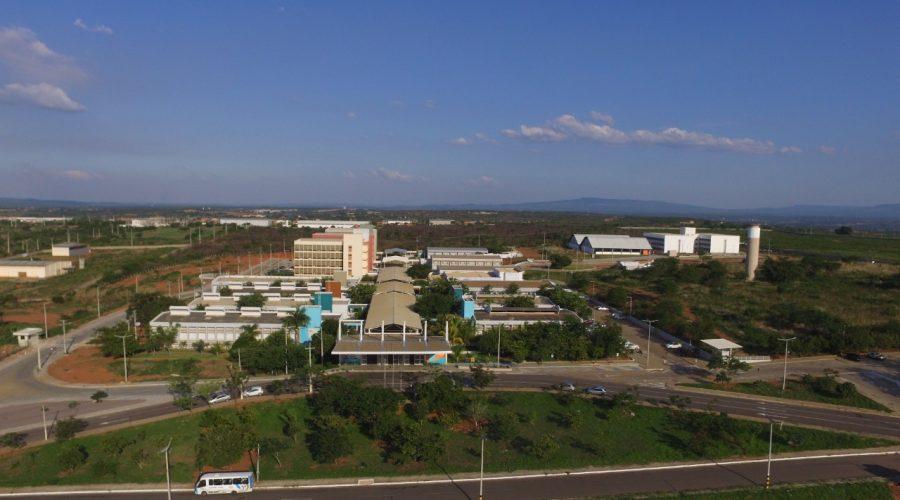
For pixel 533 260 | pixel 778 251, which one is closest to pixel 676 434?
pixel 533 260

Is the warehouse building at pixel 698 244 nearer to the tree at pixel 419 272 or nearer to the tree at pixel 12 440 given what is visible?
the tree at pixel 419 272

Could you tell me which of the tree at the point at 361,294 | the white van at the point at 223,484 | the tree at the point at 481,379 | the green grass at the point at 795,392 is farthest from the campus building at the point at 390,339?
the green grass at the point at 795,392

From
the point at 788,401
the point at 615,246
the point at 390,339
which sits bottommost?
the point at 788,401

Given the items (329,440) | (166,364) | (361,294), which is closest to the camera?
(329,440)

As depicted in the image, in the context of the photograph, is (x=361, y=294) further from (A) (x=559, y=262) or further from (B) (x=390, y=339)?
(A) (x=559, y=262)

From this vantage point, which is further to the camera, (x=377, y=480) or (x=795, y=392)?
(x=795, y=392)

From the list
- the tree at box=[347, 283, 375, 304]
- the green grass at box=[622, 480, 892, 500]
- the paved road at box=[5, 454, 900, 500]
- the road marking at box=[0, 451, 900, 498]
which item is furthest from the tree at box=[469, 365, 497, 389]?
the tree at box=[347, 283, 375, 304]

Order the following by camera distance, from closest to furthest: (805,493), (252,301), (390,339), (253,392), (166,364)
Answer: (805,493), (253,392), (166,364), (390,339), (252,301)

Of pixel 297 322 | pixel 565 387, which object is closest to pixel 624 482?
pixel 565 387
